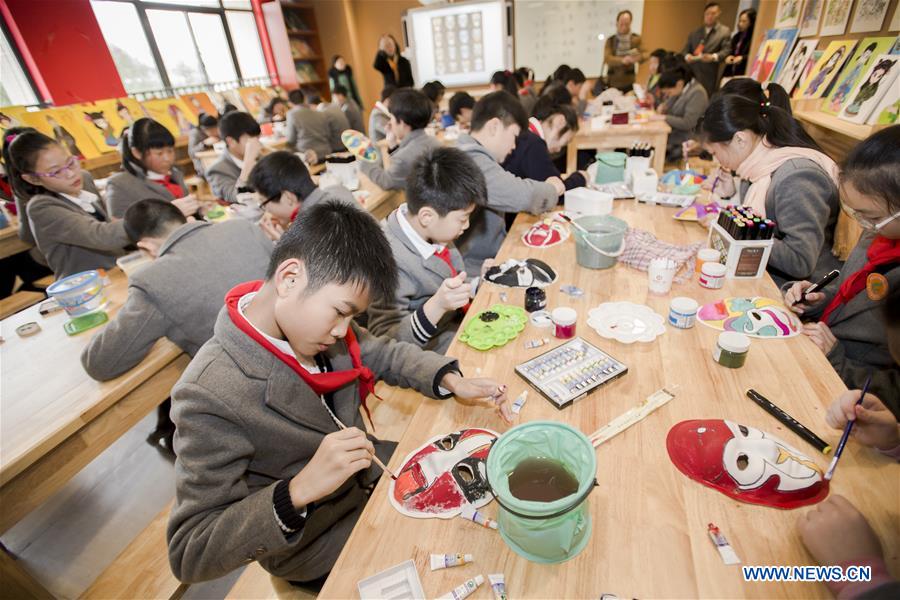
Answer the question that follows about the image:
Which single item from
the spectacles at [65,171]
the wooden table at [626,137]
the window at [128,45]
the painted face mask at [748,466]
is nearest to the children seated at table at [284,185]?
the spectacles at [65,171]

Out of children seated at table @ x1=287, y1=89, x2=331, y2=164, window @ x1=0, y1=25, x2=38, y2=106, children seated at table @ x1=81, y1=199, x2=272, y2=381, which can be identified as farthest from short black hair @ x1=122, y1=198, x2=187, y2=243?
window @ x1=0, y1=25, x2=38, y2=106

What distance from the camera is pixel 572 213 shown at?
83.9 inches

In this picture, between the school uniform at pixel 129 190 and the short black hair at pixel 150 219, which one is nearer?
the short black hair at pixel 150 219

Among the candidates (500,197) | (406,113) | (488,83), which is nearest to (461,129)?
(406,113)

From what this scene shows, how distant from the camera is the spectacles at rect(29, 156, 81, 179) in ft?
7.13

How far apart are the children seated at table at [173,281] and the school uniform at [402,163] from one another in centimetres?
137

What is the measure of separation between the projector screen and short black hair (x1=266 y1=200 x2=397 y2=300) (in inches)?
279

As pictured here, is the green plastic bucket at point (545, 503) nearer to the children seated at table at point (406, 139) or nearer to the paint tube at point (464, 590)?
the paint tube at point (464, 590)

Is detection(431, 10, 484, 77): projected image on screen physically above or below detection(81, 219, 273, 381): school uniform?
above

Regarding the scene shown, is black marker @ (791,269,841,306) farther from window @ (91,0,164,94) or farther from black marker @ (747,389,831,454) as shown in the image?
window @ (91,0,164,94)

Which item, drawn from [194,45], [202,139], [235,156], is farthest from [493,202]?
[194,45]

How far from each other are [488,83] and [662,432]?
7376mm

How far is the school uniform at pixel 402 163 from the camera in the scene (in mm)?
3008

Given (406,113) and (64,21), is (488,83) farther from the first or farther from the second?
(64,21)
